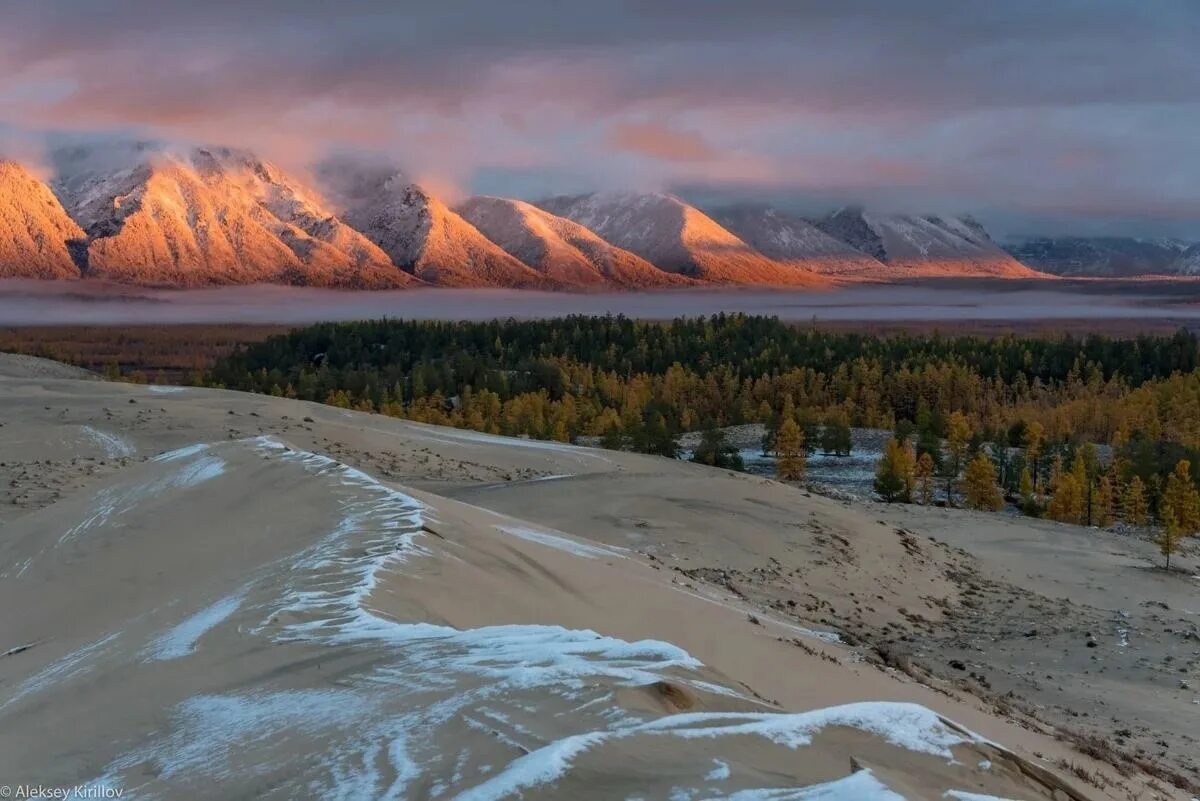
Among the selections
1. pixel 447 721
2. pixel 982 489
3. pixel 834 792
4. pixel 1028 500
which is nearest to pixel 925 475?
pixel 982 489

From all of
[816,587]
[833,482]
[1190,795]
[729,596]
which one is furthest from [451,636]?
[833,482]

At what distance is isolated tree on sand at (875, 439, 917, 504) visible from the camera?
81.0m

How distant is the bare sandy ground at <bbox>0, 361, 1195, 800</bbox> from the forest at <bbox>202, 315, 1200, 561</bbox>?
55296 millimetres

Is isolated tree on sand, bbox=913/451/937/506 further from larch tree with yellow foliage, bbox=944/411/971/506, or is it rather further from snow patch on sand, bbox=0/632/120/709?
snow patch on sand, bbox=0/632/120/709

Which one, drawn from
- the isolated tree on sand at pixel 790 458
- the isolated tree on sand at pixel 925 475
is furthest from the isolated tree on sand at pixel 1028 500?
the isolated tree on sand at pixel 790 458

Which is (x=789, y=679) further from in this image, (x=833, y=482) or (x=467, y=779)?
(x=833, y=482)

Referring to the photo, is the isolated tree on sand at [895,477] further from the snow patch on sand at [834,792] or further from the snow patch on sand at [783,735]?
the snow patch on sand at [834,792]

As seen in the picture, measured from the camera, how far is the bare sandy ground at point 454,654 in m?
8.30

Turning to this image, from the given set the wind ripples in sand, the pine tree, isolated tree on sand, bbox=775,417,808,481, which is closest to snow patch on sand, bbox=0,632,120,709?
the wind ripples in sand

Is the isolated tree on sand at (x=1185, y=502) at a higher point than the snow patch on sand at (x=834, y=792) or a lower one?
lower

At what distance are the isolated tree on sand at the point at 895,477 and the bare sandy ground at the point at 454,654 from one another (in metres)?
47.9

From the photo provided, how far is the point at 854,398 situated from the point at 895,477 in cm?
6382

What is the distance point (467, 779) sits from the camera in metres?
7.78

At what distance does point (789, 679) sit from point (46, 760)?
30.0 ft
